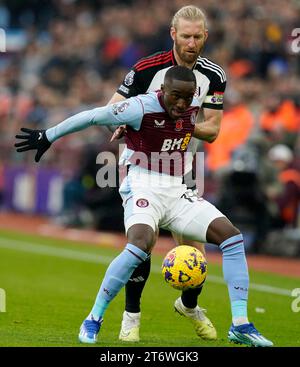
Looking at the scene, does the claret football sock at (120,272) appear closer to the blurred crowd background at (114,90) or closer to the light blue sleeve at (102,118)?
the light blue sleeve at (102,118)

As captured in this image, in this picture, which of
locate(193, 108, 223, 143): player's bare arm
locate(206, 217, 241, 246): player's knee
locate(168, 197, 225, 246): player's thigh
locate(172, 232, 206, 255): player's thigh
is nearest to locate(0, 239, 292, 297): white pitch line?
locate(172, 232, 206, 255): player's thigh

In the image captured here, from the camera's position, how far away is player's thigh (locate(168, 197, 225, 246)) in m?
8.59

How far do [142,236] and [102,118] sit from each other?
1.00 metres

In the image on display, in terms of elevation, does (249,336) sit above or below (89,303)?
above

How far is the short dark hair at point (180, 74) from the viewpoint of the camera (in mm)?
8297

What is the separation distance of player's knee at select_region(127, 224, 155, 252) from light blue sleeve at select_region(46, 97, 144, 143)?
0.86 metres

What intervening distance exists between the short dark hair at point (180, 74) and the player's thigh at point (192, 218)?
1.06 m

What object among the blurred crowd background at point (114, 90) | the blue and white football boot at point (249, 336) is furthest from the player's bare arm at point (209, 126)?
the blurred crowd background at point (114, 90)

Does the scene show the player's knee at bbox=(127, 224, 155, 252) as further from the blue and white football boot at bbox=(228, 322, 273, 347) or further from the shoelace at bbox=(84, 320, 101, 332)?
the blue and white football boot at bbox=(228, 322, 273, 347)

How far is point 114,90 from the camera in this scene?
22.3 meters

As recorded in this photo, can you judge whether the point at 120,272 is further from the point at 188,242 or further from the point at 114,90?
the point at 114,90

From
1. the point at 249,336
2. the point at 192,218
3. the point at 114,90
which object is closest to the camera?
the point at 249,336

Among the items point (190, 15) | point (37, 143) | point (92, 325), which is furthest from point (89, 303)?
point (190, 15)
